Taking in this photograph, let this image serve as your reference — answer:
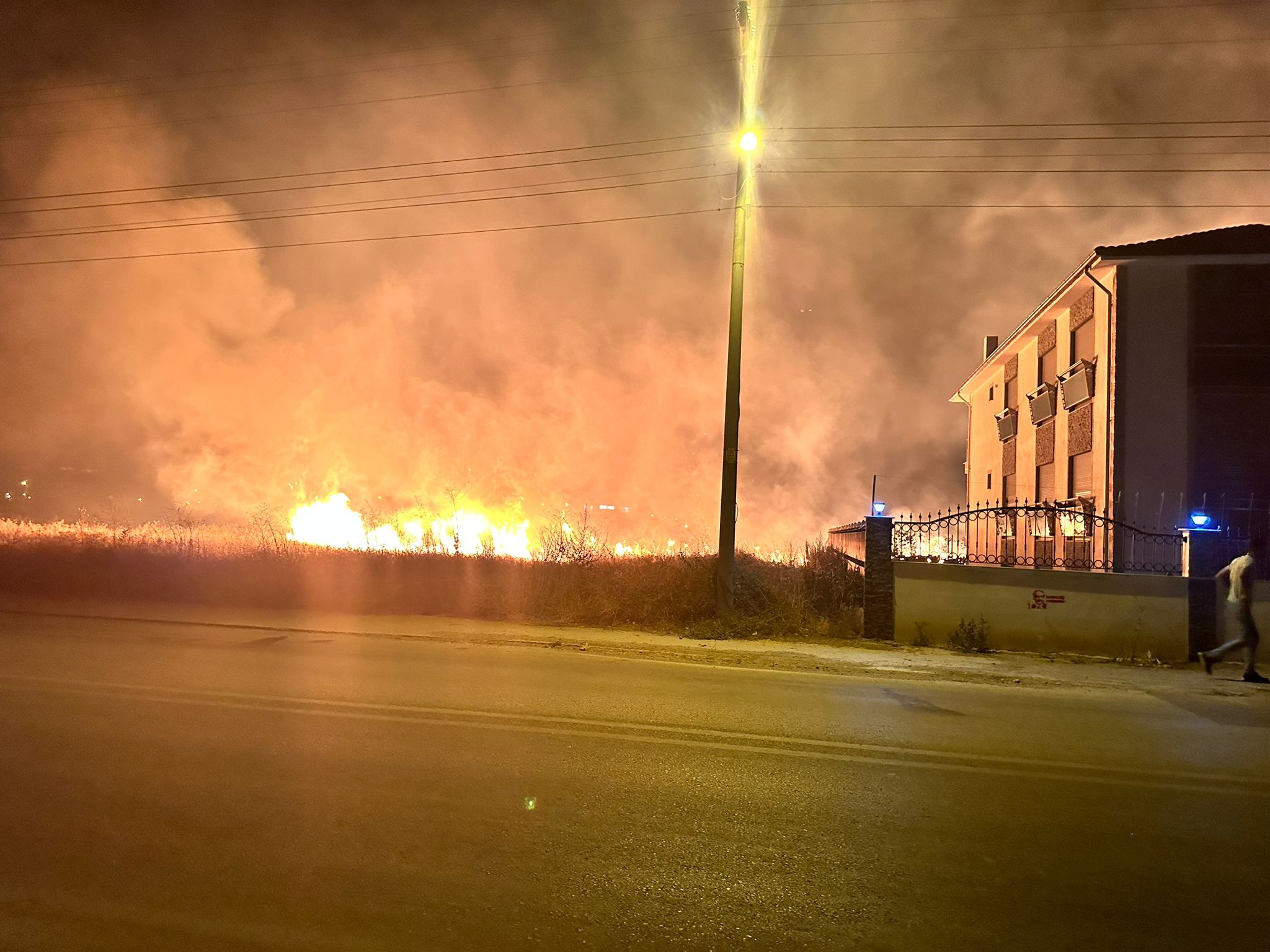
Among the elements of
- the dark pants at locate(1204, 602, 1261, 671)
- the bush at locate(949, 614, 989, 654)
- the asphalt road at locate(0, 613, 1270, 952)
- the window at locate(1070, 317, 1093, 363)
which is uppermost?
the window at locate(1070, 317, 1093, 363)

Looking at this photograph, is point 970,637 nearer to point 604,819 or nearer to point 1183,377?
point 604,819

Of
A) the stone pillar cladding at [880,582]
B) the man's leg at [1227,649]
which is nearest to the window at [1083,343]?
the stone pillar cladding at [880,582]

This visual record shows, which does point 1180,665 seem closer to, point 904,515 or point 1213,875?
point 904,515

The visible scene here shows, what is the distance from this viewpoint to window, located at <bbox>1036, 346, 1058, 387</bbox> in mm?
24328

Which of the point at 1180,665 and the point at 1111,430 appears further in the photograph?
the point at 1111,430

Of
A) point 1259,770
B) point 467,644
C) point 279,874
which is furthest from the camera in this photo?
point 467,644

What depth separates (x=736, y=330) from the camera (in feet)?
43.7

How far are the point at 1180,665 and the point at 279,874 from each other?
11.9 m

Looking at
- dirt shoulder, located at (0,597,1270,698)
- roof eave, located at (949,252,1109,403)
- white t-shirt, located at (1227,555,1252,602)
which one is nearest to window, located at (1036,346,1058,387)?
roof eave, located at (949,252,1109,403)

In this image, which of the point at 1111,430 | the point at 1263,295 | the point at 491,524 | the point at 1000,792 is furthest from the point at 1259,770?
the point at 491,524

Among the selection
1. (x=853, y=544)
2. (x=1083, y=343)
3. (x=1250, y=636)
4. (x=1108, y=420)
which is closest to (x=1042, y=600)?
(x=1250, y=636)

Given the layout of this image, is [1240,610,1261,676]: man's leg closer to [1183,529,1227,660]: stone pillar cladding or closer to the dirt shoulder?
the dirt shoulder

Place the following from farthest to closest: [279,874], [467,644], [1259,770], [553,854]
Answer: [467,644]
[1259,770]
[553,854]
[279,874]

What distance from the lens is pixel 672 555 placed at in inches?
604
